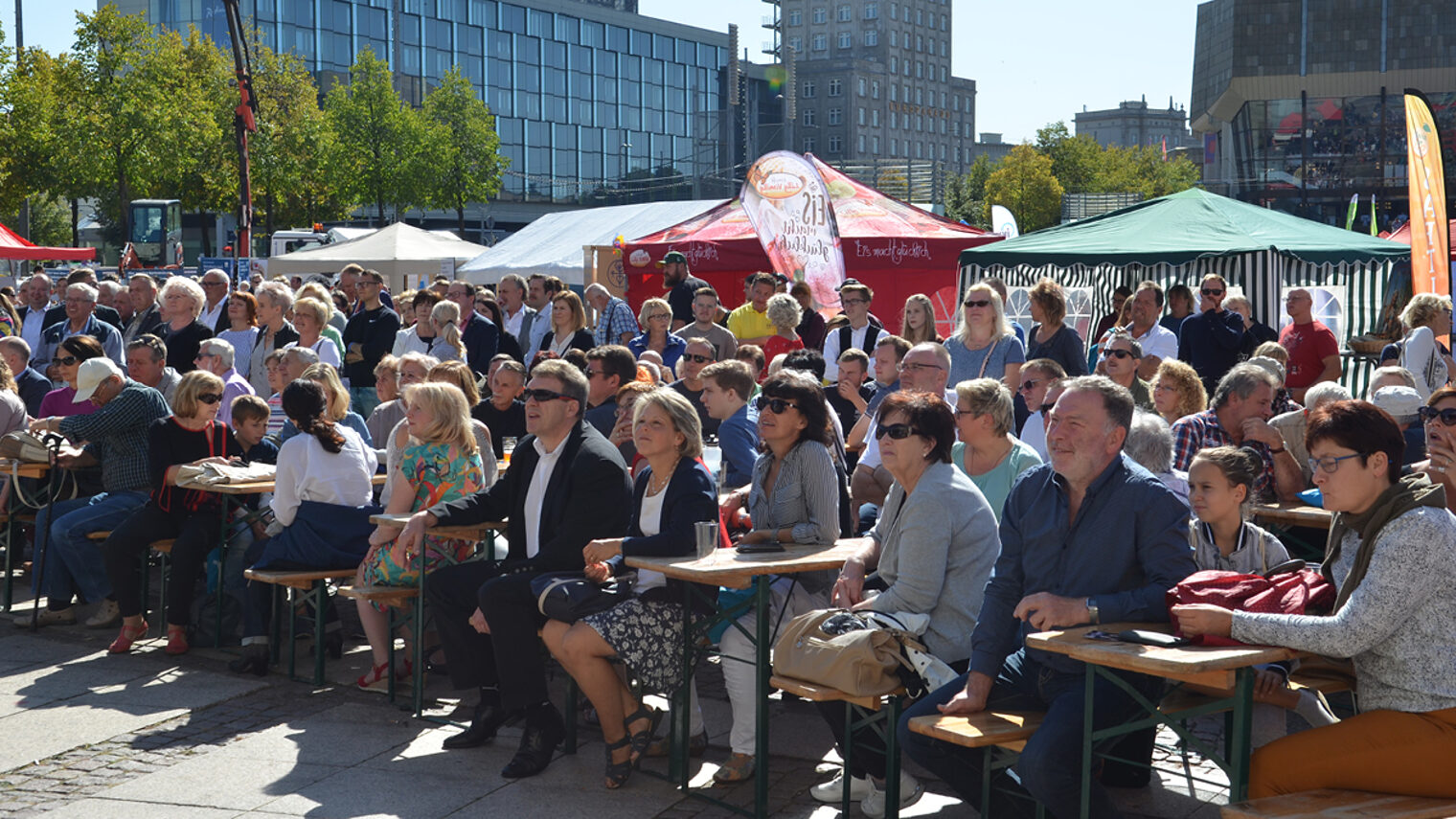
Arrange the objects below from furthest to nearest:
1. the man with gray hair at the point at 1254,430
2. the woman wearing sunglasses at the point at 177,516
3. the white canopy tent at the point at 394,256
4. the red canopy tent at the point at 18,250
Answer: the white canopy tent at the point at 394,256
the red canopy tent at the point at 18,250
the woman wearing sunglasses at the point at 177,516
the man with gray hair at the point at 1254,430

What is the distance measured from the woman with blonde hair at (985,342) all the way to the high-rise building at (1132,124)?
186304 millimetres

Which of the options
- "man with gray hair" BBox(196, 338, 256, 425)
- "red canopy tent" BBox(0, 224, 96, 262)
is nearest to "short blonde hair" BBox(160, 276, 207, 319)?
"man with gray hair" BBox(196, 338, 256, 425)

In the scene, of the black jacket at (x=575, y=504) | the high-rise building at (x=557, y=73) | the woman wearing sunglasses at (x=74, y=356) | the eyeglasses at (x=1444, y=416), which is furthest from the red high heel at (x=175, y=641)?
the high-rise building at (x=557, y=73)

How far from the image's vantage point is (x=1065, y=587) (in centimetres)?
408

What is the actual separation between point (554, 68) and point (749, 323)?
8036 cm

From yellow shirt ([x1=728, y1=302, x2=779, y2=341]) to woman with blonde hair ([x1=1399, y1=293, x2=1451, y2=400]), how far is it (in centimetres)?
501

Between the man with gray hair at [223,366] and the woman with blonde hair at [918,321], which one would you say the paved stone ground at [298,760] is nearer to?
the man with gray hair at [223,366]

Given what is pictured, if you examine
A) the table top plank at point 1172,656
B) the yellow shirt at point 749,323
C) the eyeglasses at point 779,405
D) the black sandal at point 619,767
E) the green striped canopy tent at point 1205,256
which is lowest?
the black sandal at point 619,767

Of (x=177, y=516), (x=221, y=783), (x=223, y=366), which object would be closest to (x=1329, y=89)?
(x=223, y=366)

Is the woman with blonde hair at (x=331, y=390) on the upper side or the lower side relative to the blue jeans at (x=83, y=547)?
upper

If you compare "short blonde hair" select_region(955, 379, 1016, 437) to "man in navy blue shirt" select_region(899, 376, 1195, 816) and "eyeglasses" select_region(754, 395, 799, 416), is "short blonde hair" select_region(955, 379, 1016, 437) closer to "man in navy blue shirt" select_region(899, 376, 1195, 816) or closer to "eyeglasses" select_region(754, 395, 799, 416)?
"eyeglasses" select_region(754, 395, 799, 416)

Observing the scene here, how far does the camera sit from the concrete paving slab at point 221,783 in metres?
5.10

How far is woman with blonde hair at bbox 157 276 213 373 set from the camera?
1027 cm

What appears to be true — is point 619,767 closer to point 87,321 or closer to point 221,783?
point 221,783
